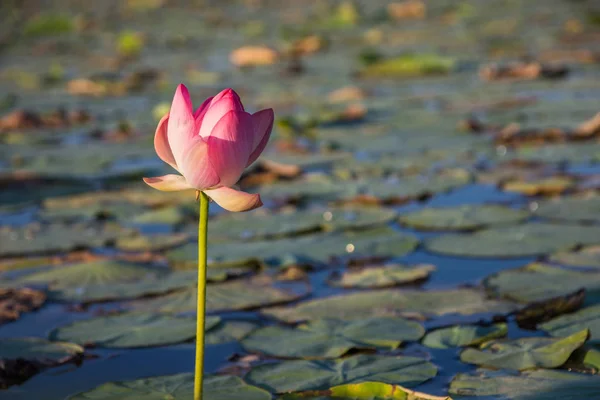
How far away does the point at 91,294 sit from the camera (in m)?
2.07

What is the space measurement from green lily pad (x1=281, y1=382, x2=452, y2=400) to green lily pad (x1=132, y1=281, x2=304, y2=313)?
548 mm

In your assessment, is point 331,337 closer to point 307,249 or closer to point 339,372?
point 339,372

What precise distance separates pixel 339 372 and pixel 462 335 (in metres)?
0.28

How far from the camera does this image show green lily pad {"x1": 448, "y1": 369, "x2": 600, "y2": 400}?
4.38 ft

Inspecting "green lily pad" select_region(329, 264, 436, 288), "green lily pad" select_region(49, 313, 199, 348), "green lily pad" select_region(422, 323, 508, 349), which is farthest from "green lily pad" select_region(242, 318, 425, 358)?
"green lily pad" select_region(329, 264, 436, 288)

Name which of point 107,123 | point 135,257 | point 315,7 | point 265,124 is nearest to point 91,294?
point 135,257

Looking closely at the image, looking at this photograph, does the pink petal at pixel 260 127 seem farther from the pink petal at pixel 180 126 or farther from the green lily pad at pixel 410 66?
the green lily pad at pixel 410 66

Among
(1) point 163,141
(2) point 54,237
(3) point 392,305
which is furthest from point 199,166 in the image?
(2) point 54,237

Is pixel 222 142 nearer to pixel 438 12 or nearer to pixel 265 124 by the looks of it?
pixel 265 124

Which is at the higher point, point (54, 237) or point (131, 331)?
point (54, 237)

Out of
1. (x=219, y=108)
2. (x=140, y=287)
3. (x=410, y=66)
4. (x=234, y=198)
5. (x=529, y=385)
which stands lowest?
(x=529, y=385)

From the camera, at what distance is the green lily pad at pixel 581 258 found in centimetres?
203

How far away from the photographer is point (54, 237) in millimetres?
2584

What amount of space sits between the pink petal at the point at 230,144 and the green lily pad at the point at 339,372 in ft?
1.56
